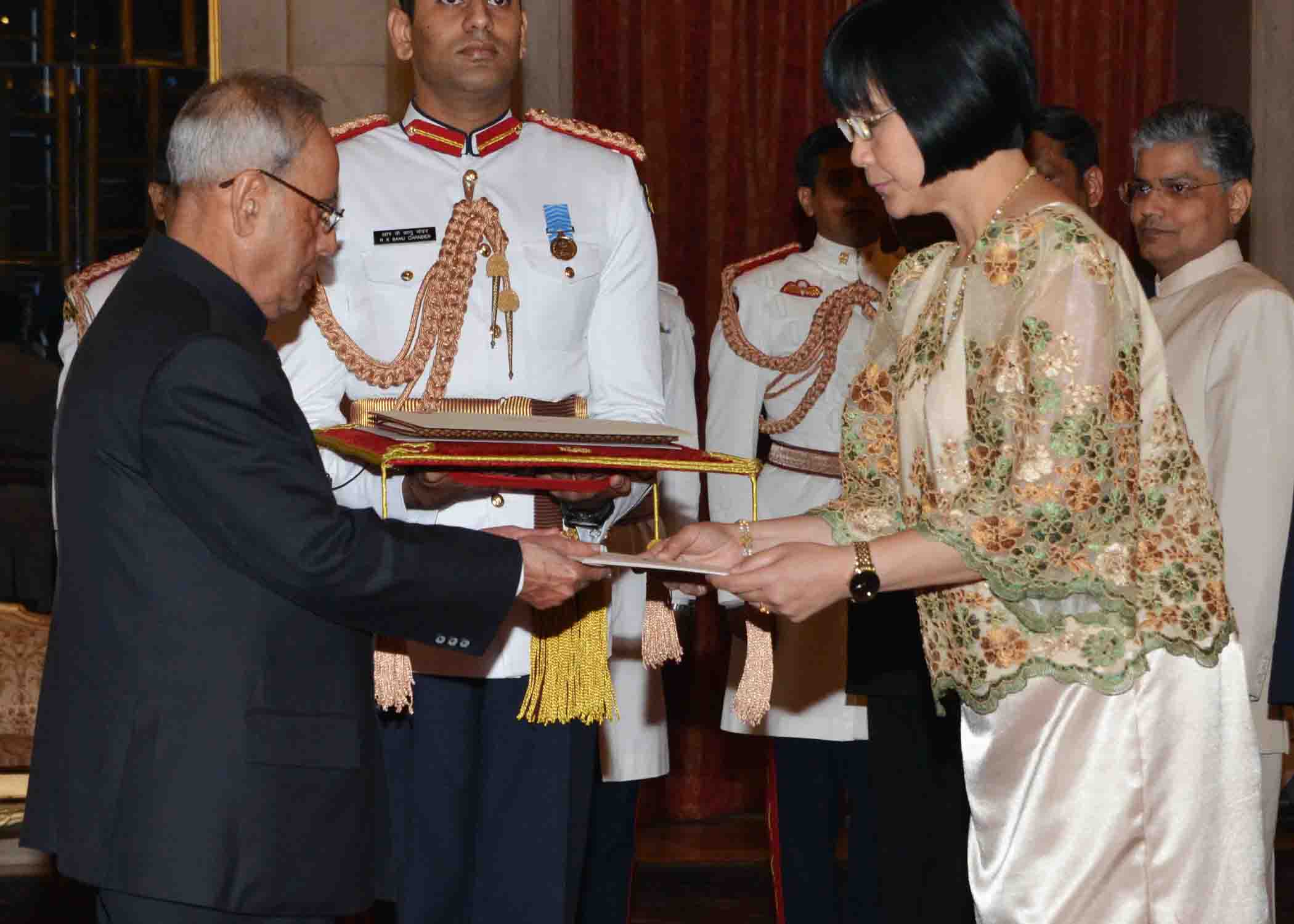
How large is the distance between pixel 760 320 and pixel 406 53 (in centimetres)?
144

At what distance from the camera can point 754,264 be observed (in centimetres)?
436

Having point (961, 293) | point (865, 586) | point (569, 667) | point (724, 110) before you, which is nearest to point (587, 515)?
point (569, 667)

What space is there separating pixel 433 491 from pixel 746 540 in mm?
460

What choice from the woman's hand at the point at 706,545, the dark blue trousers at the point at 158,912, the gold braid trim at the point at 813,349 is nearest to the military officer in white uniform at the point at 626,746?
the gold braid trim at the point at 813,349

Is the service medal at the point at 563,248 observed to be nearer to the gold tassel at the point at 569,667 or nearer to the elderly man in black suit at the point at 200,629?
the gold tassel at the point at 569,667

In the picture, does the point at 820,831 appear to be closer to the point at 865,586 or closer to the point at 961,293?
the point at 865,586

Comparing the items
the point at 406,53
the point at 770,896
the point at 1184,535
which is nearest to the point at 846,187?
the point at 406,53

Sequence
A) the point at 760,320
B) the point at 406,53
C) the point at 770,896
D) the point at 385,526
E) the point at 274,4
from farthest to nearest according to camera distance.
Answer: the point at 274,4 < the point at 770,896 < the point at 760,320 < the point at 406,53 < the point at 385,526

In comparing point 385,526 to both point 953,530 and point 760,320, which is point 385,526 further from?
point 760,320

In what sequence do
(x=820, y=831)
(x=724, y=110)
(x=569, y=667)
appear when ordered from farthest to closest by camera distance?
(x=724, y=110) < (x=820, y=831) < (x=569, y=667)

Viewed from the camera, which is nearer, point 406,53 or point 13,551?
point 406,53

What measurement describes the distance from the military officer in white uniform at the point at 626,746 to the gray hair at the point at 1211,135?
1.17 meters

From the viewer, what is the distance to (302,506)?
2109mm

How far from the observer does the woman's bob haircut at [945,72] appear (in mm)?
2102
